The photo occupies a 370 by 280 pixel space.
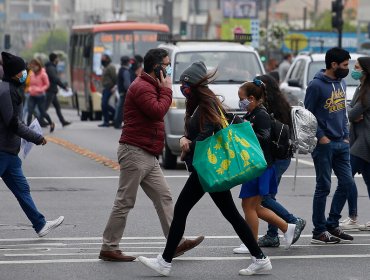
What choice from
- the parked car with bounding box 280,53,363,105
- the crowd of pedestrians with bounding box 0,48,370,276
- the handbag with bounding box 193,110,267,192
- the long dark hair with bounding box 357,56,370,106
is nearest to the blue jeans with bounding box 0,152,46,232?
the crowd of pedestrians with bounding box 0,48,370,276

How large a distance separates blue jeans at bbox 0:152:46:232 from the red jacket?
177cm

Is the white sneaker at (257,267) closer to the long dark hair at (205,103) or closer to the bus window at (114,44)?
the long dark hair at (205,103)

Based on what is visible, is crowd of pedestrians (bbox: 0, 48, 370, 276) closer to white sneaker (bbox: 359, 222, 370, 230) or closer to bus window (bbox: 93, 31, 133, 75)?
white sneaker (bbox: 359, 222, 370, 230)

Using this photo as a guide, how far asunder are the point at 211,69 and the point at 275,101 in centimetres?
980

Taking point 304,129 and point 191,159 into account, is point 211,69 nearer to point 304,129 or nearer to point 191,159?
point 304,129

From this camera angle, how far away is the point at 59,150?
25453mm

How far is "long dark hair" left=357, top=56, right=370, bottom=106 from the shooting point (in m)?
12.8

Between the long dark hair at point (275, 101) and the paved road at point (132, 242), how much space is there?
3.86 ft

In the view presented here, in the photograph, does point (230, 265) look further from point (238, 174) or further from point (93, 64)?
point (93, 64)

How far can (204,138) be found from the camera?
10.1m

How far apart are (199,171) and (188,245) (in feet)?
3.82

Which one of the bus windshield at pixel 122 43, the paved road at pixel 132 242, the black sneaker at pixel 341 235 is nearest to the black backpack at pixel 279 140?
the paved road at pixel 132 242

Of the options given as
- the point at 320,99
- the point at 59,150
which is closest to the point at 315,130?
the point at 320,99

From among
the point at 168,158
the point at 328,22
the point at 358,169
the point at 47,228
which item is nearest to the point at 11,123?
the point at 47,228
